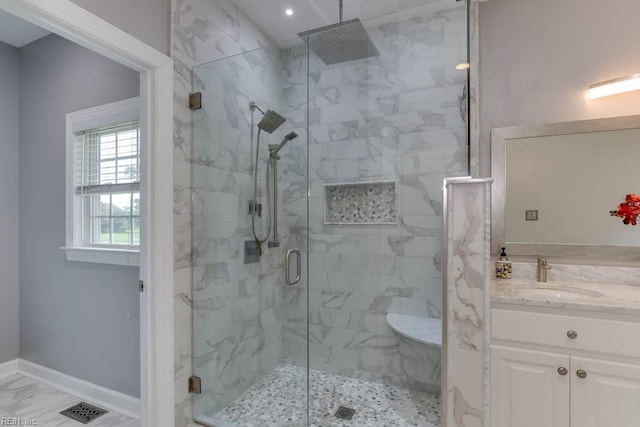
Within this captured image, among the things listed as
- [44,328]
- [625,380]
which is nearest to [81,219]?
[44,328]

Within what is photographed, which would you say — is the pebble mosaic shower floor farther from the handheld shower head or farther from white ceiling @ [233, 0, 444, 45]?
white ceiling @ [233, 0, 444, 45]

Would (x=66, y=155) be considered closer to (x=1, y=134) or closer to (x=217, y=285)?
(x=1, y=134)

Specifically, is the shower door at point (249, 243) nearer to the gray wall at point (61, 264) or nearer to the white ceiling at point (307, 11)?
the white ceiling at point (307, 11)

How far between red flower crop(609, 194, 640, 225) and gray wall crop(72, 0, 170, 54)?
277cm

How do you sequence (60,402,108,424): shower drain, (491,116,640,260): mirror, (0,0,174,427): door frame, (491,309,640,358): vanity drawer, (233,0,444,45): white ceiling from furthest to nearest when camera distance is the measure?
(233,0,444,45): white ceiling
(60,402,108,424): shower drain
(491,116,640,260): mirror
(0,0,174,427): door frame
(491,309,640,358): vanity drawer

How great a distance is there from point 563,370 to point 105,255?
2753 millimetres

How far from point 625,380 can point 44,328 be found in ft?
12.3

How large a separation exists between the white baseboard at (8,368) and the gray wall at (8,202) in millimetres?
32

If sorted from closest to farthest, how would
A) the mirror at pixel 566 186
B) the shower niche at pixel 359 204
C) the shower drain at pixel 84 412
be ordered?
1. the mirror at pixel 566 186
2. the shower drain at pixel 84 412
3. the shower niche at pixel 359 204

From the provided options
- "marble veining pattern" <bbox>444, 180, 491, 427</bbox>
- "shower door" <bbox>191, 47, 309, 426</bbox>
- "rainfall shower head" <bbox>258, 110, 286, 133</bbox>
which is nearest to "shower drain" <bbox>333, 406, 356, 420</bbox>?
"shower door" <bbox>191, 47, 309, 426</bbox>

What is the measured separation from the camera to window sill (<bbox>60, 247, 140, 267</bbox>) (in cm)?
208

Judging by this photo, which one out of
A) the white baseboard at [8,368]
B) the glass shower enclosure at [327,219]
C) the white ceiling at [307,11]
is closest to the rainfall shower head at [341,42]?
the glass shower enclosure at [327,219]

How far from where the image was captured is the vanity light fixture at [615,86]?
176cm

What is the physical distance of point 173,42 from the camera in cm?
178
